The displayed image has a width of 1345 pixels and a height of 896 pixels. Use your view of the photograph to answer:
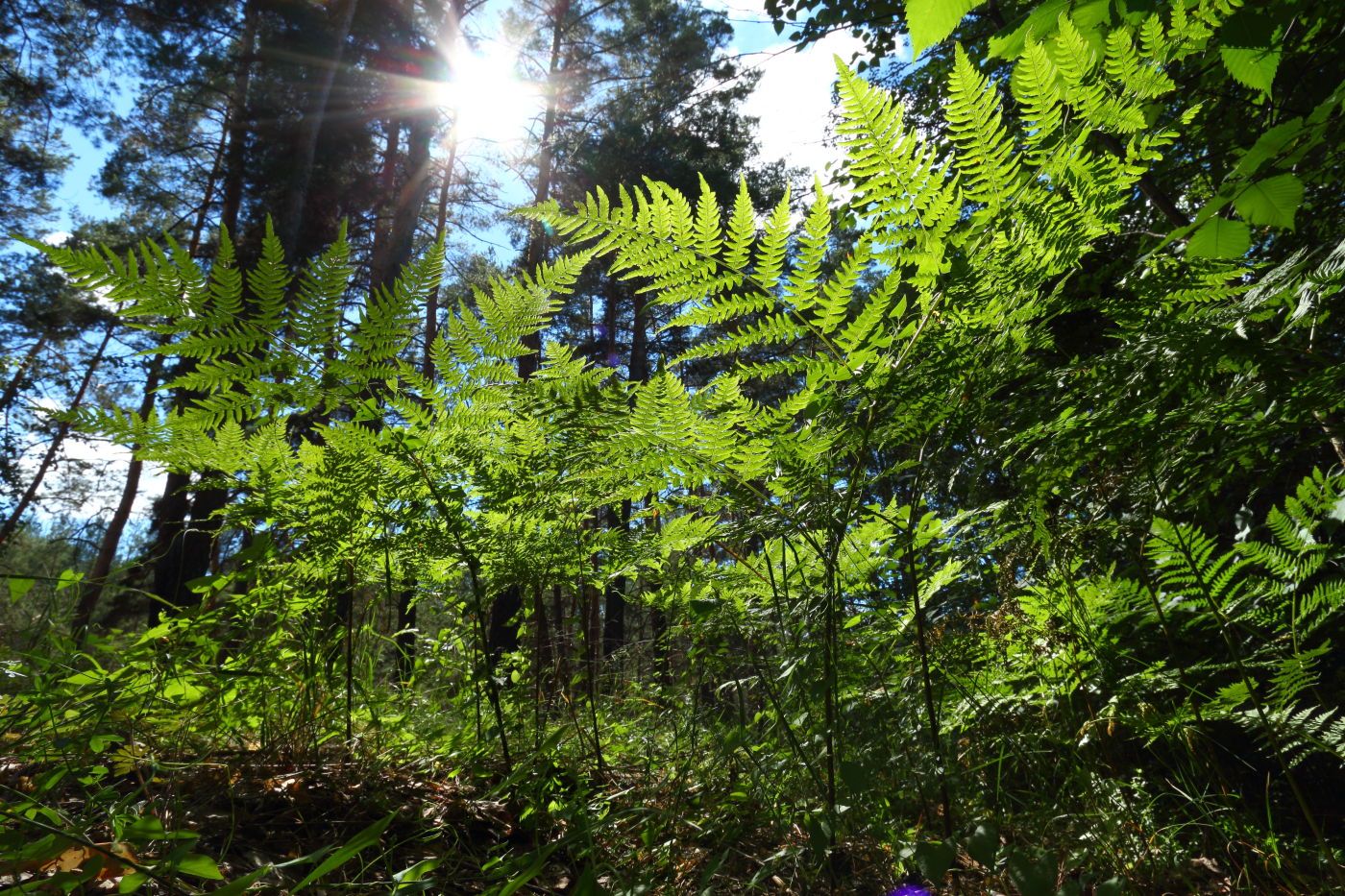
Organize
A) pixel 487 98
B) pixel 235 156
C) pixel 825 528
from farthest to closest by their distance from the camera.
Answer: pixel 487 98
pixel 235 156
pixel 825 528

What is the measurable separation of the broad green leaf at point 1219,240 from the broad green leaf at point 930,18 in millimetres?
513

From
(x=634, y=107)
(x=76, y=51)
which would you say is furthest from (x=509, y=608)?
(x=76, y=51)

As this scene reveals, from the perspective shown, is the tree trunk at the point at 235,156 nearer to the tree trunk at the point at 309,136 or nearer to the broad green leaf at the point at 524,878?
the tree trunk at the point at 309,136

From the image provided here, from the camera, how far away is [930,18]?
3.68 ft

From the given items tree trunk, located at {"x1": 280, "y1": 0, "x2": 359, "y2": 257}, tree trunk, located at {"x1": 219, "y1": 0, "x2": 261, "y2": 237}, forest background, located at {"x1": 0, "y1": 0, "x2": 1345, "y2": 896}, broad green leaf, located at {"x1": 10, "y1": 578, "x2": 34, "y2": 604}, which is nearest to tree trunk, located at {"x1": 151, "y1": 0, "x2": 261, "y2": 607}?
tree trunk, located at {"x1": 219, "y1": 0, "x2": 261, "y2": 237}

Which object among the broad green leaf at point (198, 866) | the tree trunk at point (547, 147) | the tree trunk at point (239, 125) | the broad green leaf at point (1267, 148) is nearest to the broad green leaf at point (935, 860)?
the broad green leaf at point (198, 866)

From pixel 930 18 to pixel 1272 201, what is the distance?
60 cm

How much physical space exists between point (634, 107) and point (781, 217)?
535 inches

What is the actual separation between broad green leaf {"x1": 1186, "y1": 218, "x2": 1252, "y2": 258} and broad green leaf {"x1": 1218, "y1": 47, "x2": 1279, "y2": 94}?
323 millimetres

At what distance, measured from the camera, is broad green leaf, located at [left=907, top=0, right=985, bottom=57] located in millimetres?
1108

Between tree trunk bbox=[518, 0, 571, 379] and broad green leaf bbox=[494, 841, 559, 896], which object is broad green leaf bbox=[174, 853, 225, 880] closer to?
broad green leaf bbox=[494, 841, 559, 896]

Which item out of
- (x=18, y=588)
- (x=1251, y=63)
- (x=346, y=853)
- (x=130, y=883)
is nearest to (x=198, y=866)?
(x=130, y=883)

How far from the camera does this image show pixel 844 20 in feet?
13.3

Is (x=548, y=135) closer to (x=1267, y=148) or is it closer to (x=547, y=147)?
(x=547, y=147)
